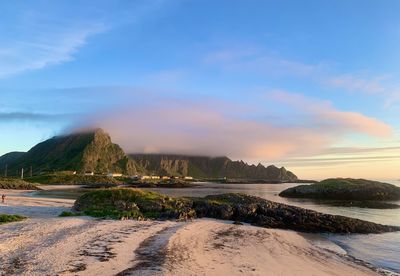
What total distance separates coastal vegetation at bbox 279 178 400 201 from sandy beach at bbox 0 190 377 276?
69.4 meters

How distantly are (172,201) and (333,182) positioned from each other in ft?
243

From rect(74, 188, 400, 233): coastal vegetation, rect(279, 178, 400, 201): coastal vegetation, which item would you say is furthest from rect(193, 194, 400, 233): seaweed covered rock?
rect(279, 178, 400, 201): coastal vegetation

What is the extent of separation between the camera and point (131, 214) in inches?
1353

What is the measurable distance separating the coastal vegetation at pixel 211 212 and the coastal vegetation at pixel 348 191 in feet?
181

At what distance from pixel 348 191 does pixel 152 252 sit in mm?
84597

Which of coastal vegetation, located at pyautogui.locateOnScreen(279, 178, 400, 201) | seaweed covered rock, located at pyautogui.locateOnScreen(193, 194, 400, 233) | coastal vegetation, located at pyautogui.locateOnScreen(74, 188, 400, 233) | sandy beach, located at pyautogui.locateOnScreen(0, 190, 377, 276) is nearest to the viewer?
sandy beach, located at pyautogui.locateOnScreen(0, 190, 377, 276)

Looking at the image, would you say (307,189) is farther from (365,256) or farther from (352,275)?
(352,275)

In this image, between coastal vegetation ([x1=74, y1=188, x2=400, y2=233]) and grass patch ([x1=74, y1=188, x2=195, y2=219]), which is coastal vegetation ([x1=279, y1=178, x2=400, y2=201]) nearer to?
coastal vegetation ([x1=74, y1=188, x2=400, y2=233])

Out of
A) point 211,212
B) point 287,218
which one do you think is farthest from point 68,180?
point 287,218

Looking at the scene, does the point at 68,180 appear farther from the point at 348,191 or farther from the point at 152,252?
the point at 152,252

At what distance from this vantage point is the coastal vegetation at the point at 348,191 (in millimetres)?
91938

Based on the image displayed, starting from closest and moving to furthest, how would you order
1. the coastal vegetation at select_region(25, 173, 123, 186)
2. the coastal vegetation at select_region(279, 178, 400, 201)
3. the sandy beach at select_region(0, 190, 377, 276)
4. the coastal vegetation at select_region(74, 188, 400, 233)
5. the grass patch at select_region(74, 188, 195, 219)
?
the sandy beach at select_region(0, 190, 377, 276)
the grass patch at select_region(74, 188, 195, 219)
the coastal vegetation at select_region(74, 188, 400, 233)
the coastal vegetation at select_region(279, 178, 400, 201)
the coastal vegetation at select_region(25, 173, 123, 186)

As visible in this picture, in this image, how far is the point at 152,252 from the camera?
63.1 feet

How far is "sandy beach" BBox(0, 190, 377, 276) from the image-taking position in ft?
51.2
